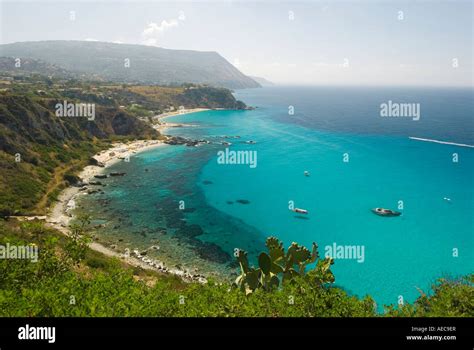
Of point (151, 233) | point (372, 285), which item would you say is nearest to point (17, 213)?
point (151, 233)

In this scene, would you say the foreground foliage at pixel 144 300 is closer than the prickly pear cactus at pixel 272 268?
Yes

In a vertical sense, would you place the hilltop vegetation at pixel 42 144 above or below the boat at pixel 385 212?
above

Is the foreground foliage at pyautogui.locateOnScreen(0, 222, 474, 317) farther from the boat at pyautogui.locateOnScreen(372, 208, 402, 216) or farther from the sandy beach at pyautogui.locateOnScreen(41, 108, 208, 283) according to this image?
the boat at pyautogui.locateOnScreen(372, 208, 402, 216)

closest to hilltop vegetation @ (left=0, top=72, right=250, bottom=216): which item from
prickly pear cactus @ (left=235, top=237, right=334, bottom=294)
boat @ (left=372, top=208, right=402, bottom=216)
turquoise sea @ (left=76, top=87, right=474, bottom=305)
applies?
turquoise sea @ (left=76, top=87, right=474, bottom=305)

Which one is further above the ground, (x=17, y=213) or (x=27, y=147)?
(x=27, y=147)

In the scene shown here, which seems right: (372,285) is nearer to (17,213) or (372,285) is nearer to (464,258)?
(464,258)

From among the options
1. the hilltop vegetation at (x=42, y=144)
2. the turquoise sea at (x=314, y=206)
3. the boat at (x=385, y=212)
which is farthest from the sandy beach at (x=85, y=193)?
the boat at (x=385, y=212)

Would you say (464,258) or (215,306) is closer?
(215,306)

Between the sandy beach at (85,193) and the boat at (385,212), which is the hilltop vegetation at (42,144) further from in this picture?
the boat at (385,212)
